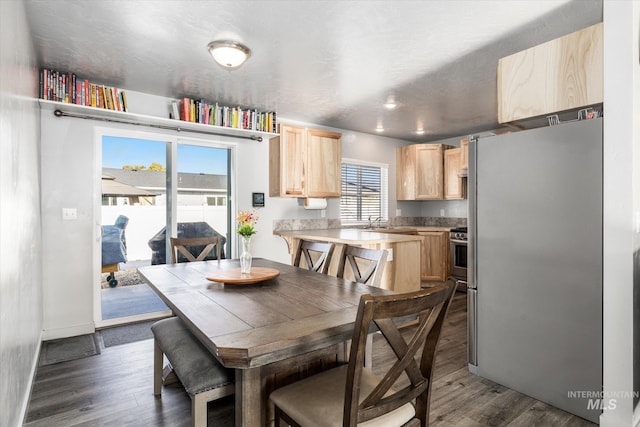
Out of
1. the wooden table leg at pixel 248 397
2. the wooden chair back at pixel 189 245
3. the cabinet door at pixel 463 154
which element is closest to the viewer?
the wooden table leg at pixel 248 397

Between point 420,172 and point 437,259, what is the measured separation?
1526mm

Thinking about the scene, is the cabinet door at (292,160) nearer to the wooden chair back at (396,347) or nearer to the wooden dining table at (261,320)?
the wooden dining table at (261,320)

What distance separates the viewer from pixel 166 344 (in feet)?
5.81

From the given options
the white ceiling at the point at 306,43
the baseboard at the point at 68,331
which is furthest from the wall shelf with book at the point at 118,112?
the baseboard at the point at 68,331

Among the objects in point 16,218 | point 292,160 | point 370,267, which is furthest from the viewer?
point 292,160

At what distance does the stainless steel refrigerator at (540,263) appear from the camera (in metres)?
1.90

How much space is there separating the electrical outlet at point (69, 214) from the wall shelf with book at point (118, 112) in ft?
2.98

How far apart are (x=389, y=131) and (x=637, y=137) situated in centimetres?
390

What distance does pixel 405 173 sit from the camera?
600 cm

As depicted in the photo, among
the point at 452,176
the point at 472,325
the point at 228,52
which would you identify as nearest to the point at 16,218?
the point at 228,52

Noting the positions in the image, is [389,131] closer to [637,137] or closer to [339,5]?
[339,5]

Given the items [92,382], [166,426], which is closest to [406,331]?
[166,426]

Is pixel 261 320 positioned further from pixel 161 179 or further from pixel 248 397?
pixel 161 179

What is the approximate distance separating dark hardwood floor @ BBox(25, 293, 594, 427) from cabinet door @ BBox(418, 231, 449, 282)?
2.63 meters
